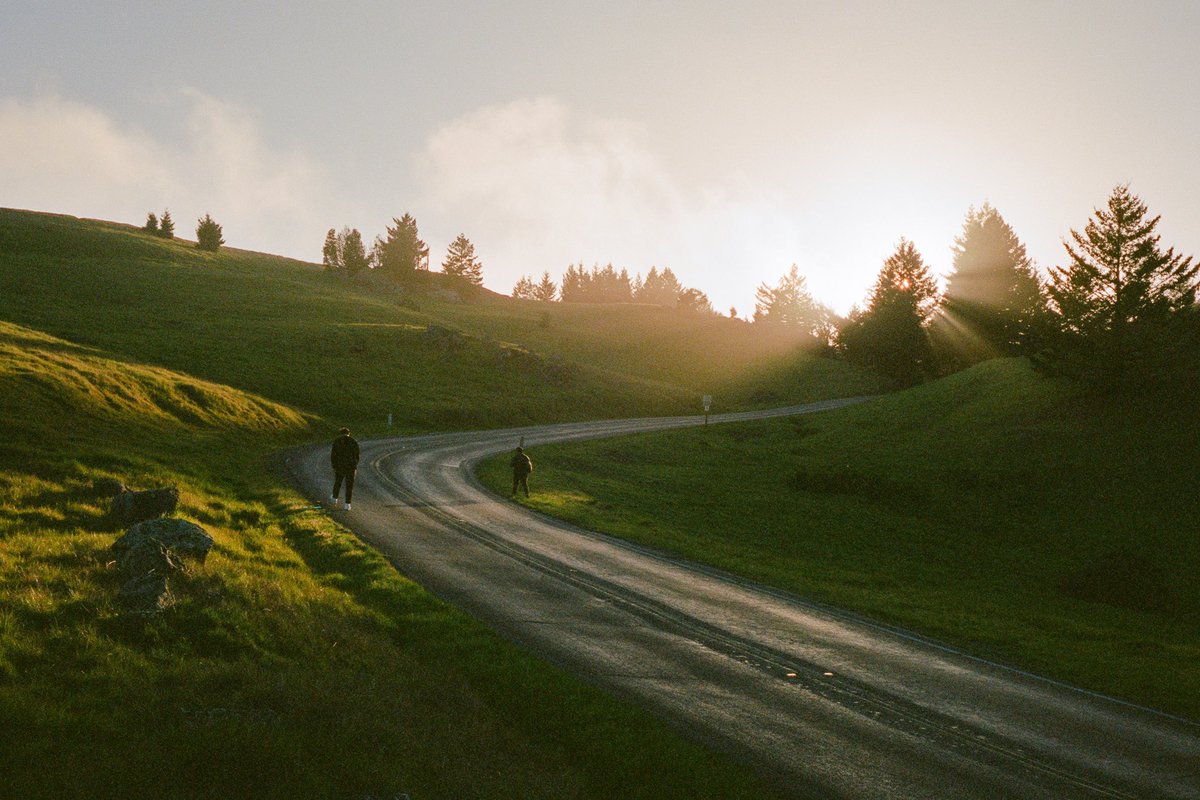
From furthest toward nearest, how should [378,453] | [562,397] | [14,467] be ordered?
[562,397], [378,453], [14,467]

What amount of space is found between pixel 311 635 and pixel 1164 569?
2927cm

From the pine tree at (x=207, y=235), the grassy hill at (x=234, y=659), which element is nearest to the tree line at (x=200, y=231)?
the pine tree at (x=207, y=235)

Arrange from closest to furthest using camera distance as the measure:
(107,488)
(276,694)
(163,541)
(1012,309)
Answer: (276,694), (163,541), (107,488), (1012,309)

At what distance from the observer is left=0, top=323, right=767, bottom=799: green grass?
20.1ft

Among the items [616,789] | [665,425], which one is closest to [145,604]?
[616,789]

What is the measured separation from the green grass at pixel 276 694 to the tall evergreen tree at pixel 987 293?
219ft

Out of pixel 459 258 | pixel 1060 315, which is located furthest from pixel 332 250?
pixel 1060 315

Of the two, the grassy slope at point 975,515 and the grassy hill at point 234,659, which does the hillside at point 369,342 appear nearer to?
the grassy hill at point 234,659

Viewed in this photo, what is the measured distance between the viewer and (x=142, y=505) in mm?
14617

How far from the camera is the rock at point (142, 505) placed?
47.1ft

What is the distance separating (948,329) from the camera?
233 ft

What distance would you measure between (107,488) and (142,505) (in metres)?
2.25

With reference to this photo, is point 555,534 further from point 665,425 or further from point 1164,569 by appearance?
point 665,425

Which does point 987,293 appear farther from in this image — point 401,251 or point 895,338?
point 401,251
